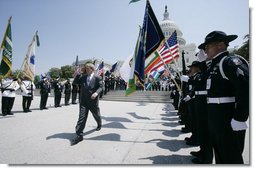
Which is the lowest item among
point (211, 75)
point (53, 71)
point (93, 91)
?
point (93, 91)

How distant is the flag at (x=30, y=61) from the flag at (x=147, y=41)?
4937mm

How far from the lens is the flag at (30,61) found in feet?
23.4

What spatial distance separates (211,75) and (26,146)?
387 cm

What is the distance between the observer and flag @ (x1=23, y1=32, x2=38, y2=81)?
7137 millimetres

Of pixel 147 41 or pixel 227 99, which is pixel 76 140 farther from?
pixel 147 41

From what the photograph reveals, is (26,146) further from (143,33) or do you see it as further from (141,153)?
(143,33)

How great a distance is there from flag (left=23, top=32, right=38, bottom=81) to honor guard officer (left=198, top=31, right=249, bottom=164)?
719 cm

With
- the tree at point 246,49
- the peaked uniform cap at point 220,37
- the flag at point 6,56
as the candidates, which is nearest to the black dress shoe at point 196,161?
the peaked uniform cap at point 220,37

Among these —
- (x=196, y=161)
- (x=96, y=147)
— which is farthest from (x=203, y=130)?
(x=96, y=147)

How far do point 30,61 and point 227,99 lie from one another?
7.58 m

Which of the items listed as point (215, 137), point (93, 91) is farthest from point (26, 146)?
point (215, 137)

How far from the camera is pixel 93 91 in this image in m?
4.36

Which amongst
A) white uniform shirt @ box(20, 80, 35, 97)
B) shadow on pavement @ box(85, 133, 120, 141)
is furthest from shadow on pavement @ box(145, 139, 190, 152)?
white uniform shirt @ box(20, 80, 35, 97)

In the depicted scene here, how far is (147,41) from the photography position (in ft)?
17.0
